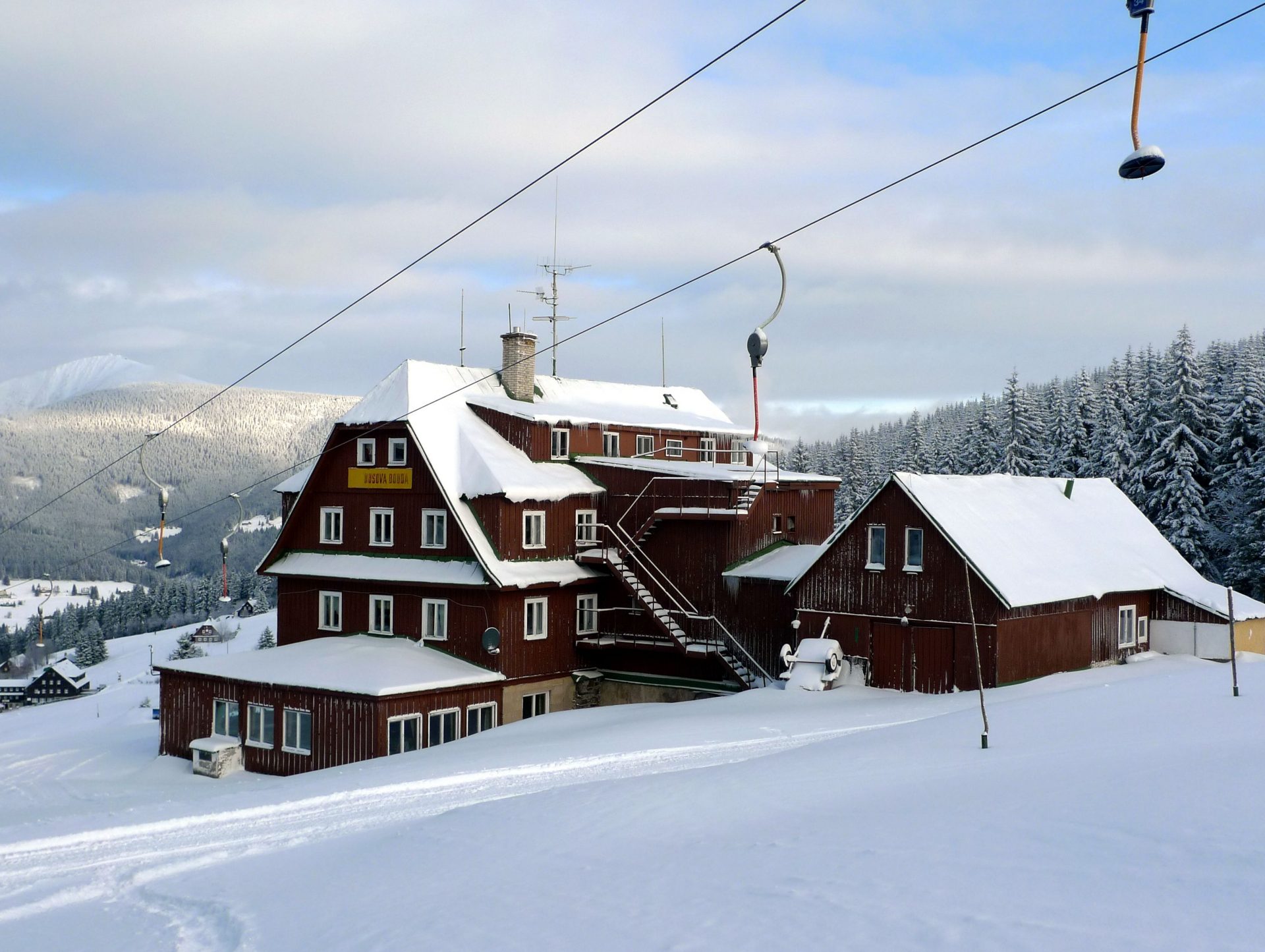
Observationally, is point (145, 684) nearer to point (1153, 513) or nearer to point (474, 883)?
point (1153, 513)

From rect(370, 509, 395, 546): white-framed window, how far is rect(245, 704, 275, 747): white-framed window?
728cm

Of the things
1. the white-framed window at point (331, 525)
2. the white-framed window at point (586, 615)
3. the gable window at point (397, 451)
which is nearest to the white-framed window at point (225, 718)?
the white-framed window at point (331, 525)

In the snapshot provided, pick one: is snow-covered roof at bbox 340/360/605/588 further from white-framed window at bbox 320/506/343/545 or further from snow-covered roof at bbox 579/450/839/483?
white-framed window at bbox 320/506/343/545

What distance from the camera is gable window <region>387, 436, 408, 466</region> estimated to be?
1427 inches

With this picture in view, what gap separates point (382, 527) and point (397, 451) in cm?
290

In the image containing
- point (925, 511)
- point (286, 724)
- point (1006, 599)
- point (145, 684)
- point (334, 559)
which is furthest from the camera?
point (145, 684)

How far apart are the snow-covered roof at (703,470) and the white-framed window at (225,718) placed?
15.0 metres

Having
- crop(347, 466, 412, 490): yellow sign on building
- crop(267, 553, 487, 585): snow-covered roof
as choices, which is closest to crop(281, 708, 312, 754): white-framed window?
crop(267, 553, 487, 585): snow-covered roof

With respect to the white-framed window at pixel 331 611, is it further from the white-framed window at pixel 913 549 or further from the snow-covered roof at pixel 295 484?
the white-framed window at pixel 913 549

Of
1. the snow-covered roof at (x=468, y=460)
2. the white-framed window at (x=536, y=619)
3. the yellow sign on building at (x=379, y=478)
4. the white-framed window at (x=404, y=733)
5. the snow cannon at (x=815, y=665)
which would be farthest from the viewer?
the yellow sign on building at (x=379, y=478)

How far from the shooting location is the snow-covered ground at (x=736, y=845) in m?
8.54

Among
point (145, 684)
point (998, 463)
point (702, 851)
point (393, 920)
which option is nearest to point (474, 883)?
point (393, 920)

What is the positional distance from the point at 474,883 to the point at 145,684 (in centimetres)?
8957

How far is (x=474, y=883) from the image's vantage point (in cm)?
1167
